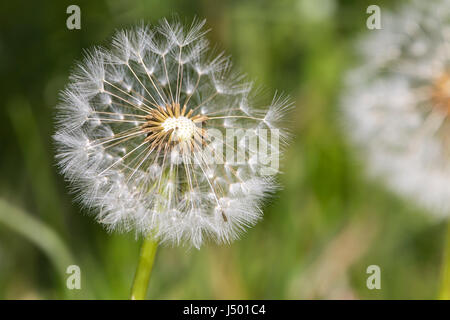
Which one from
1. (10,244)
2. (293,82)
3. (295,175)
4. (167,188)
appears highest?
(293,82)

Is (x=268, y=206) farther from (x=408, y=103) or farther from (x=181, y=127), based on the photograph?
(x=181, y=127)

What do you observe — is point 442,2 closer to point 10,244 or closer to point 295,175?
point 295,175

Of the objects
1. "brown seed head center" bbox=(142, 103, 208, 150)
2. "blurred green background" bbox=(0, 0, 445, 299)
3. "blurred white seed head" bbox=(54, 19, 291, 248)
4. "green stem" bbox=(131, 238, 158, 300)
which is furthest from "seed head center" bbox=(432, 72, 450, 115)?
"green stem" bbox=(131, 238, 158, 300)

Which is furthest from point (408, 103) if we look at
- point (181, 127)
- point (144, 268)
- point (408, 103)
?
point (144, 268)

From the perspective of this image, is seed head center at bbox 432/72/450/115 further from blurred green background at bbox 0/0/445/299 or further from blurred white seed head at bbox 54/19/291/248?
blurred white seed head at bbox 54/19/291/248
